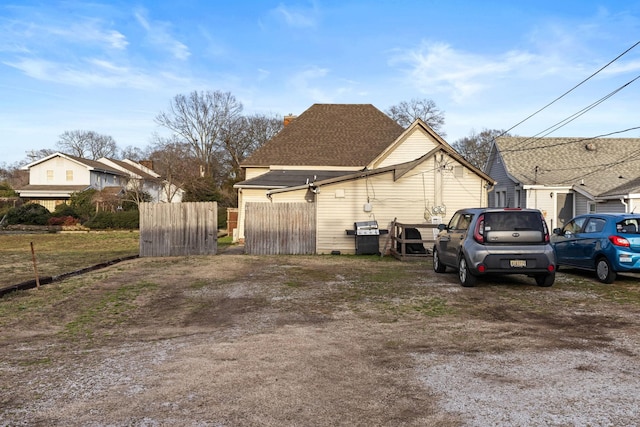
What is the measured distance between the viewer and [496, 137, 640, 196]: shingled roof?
87.8ft

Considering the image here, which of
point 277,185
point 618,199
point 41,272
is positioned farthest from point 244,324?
point 618,199

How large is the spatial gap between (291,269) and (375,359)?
8.85 metres

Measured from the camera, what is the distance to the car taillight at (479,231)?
1025 centimetres

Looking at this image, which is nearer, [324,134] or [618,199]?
[618,199]

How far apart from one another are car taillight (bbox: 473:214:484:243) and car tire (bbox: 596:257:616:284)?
9.93 ft

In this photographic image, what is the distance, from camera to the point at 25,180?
3029 inches

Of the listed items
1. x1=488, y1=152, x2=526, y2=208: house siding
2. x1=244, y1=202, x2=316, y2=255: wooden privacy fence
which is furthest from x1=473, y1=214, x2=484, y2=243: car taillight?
x1=488, y1=152, x2=526, y2=208: house siding

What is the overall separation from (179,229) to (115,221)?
21.4 meters

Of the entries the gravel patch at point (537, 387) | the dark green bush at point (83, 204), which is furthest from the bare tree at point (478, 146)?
the gravel patch at point (537, 387)

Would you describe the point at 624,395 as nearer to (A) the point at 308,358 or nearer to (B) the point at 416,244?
(A) the point at 308,358

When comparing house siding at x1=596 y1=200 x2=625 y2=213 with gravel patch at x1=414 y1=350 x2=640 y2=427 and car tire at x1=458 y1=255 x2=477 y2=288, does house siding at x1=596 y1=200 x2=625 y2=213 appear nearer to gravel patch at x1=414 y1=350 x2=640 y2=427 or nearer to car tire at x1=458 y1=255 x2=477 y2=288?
car tire at x1=458 y1=255 x2=477 y2=288

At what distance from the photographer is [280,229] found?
1928cm

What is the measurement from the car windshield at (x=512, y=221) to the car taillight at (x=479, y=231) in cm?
8

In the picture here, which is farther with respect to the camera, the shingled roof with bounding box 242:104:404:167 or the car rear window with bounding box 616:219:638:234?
the shingled roof with bounding box 242:104:404:167
